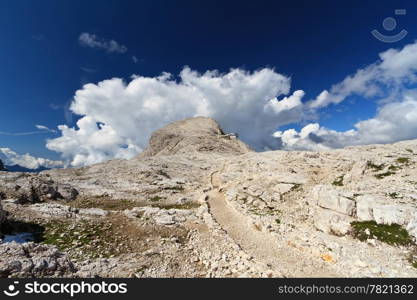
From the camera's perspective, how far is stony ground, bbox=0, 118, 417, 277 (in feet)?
56.3

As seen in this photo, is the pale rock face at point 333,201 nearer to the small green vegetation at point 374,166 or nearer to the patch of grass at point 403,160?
the small green vegetation at point 374,166

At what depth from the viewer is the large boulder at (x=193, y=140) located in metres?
110

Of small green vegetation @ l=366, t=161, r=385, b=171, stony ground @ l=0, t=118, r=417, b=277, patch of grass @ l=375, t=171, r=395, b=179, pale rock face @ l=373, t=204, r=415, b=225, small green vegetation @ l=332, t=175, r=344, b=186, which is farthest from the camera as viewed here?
small green vegetation @ l=366, t=161, r=385, b=171

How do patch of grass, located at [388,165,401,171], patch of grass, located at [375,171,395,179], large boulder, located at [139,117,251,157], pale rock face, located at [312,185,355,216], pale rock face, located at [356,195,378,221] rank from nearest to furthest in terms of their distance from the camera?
pale rock face, located at [356,195,378,221]
pale rock face, located at [312,185,355,216]
patch of grass, located at [375,171,395,179]
patch of grass, located at [388,165,401,171]
large boulder, located at [139,117,251,157]

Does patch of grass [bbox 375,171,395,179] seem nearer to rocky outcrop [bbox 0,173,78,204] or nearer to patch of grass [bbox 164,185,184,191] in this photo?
patch of grass [bbox 164,185,184,191]

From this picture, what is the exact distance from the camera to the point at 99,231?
22.6 metres

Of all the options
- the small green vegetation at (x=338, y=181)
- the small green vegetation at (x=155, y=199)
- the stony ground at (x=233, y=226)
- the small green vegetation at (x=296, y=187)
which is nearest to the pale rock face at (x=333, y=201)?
the stony ground at (x=233, y=226)

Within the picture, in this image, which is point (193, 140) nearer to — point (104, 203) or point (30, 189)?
point (104, 203)

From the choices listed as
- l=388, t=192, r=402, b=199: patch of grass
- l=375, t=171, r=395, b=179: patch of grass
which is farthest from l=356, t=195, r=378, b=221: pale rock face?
l=375, t=171, r=395, b=179: patch of grass

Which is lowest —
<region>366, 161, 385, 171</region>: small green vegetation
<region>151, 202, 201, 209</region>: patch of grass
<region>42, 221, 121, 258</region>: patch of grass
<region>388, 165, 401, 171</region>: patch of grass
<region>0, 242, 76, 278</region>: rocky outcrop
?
<region>0, 242, 76, 278</region>: rocky outcrop

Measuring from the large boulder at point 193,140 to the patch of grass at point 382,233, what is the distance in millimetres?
83682

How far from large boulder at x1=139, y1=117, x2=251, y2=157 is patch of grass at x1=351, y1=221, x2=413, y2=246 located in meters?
83.7

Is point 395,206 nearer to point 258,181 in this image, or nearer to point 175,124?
point 258,181

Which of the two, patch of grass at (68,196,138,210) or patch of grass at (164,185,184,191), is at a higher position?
patch of grass at (164,185,184,191)
